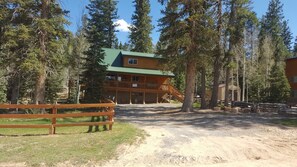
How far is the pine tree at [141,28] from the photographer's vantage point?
55625 millimetres

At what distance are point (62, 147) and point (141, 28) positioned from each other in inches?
1907

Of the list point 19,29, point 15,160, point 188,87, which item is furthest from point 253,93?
point 15,160

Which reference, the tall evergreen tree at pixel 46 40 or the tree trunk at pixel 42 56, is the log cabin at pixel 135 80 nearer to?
the tall evergreen tree at pixel 46 40

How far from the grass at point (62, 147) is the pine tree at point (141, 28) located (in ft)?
148

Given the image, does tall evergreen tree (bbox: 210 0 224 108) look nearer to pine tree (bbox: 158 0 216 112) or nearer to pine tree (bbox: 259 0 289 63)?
pine tree (bbox: 158 0 216 112)

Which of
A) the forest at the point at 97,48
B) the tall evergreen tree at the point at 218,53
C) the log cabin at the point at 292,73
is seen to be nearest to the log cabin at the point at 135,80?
the forest at the point at 97,48

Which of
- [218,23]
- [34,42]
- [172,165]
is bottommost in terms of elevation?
[172,165]

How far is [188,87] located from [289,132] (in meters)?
10.5

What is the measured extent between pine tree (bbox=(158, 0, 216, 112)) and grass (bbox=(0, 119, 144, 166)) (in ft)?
39.4

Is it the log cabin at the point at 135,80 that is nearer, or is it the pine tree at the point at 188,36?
the pine tree at the point at 188,36

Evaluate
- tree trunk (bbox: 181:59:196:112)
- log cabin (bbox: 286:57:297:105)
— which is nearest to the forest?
tree trunk (bbox: 181:59:196:112)

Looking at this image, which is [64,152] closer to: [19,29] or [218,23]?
[19,29]

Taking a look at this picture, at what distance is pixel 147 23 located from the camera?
5775 centimetres

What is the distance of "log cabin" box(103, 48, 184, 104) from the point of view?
37553mm
